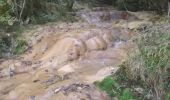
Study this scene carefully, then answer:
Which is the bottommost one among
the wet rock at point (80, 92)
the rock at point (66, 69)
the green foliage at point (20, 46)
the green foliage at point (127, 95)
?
the green foliage at point (127, 95)

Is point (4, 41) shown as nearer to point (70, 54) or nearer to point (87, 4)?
point (70, 54)

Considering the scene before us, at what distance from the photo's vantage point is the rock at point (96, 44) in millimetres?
7779

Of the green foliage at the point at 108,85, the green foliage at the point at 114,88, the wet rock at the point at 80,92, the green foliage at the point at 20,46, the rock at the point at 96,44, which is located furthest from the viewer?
the green foliage at the point at 20,46

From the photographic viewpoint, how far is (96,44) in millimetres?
7902

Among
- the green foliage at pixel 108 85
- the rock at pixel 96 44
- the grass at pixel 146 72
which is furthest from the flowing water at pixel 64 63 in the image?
the grass at pixel 146 72

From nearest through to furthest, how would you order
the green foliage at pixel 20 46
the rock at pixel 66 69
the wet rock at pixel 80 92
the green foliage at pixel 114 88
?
1. the wet rock at pixel 80 92
2. the green foliage at pixel 114 88
3. the rock at pixel 66 69
4. the green foliage at pixel 20 46

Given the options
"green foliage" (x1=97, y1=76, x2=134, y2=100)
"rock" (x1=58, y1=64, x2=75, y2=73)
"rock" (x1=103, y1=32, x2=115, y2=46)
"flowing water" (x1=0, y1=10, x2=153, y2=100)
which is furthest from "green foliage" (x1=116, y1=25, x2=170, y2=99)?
"rock" (x1=103, y1=32, x2=115, y2=46)

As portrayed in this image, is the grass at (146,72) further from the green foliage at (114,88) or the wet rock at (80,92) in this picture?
the wet rock at (80,92)

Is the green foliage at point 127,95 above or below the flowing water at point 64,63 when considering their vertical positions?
below

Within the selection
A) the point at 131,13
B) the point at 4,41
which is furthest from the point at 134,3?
the point at 4,41

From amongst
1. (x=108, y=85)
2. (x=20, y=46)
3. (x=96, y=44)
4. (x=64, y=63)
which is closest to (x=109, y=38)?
(x=96, y=44)

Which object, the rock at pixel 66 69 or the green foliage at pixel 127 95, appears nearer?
the green foliage at pixel 127 95

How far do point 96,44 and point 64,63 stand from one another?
1.13 m

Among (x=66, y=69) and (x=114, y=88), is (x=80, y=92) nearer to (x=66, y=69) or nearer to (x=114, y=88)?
(x=114, y=88)
